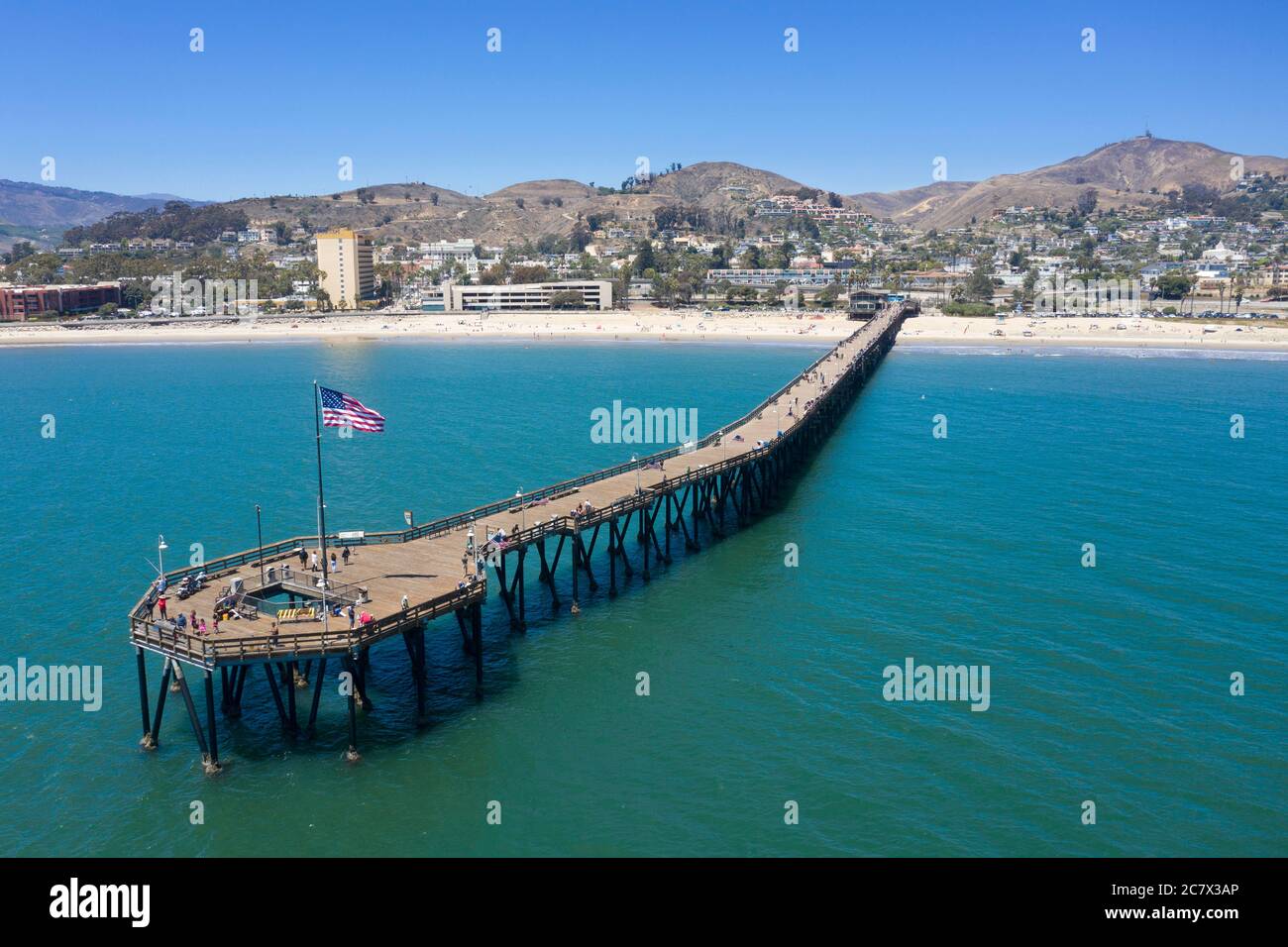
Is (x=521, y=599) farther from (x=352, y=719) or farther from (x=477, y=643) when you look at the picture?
(x=352, y=719)

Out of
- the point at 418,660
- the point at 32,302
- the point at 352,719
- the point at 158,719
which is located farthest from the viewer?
the point at 32,302

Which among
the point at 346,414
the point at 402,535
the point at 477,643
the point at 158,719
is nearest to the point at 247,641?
the point at 158,719

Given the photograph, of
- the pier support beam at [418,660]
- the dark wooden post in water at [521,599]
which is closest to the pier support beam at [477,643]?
the pier support beam at [418,660]

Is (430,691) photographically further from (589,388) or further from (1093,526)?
(589,388)

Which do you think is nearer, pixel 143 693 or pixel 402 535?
pixel 143 693

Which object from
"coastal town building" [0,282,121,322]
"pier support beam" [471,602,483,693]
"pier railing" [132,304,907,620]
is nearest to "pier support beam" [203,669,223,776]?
"pier railing" [132,304,907,620]

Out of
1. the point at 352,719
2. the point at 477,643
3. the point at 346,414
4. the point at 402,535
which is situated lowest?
the point at 352,719

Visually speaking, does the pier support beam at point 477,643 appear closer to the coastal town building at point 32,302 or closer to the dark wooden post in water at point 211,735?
the dark wooden post in water at point 211,735
